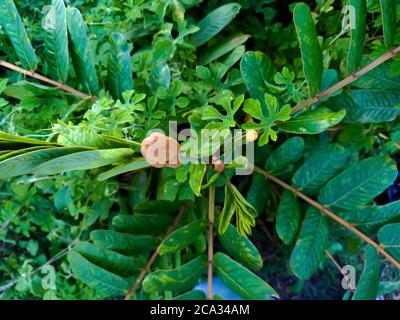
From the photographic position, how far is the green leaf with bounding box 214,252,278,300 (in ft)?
2.22

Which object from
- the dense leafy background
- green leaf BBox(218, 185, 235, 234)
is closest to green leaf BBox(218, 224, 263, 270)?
the dense leafy background

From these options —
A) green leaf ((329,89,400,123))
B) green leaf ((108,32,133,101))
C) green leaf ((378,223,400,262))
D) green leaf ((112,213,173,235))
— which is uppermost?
green leaf ((108,32,133,101))

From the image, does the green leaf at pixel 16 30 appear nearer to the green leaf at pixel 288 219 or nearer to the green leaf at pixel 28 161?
the green leaf at pixel 28 161

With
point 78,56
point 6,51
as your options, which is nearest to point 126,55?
point 78,56

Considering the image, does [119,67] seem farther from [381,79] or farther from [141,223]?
[381,79]

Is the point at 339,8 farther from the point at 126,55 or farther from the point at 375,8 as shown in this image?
the point at 126,55

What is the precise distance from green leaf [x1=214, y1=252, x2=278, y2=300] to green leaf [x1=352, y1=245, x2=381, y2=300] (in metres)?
0.12

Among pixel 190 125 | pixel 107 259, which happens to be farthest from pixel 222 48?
pixel 107 259

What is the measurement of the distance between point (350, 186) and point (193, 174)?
0.87 ft

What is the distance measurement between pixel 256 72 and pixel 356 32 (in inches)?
5.5

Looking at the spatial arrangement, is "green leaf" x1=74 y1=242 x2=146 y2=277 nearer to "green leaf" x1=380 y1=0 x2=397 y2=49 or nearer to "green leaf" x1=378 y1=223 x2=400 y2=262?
"green leaf" x1=378 y1=223 x2=400 y2=262

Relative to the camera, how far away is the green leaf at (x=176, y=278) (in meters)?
0.71

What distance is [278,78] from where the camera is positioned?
627mm

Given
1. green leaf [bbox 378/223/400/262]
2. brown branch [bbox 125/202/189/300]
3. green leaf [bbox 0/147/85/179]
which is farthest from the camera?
brown branch [bbox 125/202/189/300]
